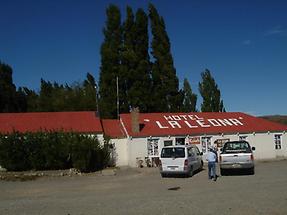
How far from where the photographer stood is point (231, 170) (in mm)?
27203

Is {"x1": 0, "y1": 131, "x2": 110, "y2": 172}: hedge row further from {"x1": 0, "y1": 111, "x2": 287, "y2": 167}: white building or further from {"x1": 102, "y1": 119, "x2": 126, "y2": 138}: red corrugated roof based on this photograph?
{"x1": 102, "y1": 119, "x2": 126, "y2": 138}: red corrugated roof

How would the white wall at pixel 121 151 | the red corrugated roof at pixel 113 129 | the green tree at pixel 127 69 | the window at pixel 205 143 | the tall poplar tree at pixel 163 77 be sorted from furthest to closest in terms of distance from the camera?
1. the tall poplar tree at pixel 163 77
2. the green tree at pixel 127 69
3. the window at pixel 205 143
4. the red corrugated roof at pixel 113 129
5. the white wall at pixel 121 151

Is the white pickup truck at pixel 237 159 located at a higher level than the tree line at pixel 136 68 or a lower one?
lower

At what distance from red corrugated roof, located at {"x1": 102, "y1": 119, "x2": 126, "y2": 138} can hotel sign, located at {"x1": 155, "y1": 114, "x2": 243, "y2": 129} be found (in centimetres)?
350

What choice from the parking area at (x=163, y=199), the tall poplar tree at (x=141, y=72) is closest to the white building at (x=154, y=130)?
the tall poplar tree at (x=141, y=72)

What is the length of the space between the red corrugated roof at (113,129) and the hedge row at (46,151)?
5089 millimetres

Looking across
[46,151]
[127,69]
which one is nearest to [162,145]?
[46,151]

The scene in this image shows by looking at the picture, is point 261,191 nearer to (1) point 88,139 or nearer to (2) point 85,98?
(1) point 88,139

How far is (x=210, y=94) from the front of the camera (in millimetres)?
61750

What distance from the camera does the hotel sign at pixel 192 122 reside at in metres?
40.5

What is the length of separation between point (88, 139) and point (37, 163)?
13.2 feet

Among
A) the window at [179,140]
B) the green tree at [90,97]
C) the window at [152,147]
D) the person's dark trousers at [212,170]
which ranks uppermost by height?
the green tree at [90,97]

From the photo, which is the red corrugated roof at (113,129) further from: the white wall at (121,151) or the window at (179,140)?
the window at (179,140)

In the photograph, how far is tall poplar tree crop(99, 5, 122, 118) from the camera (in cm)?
4938
